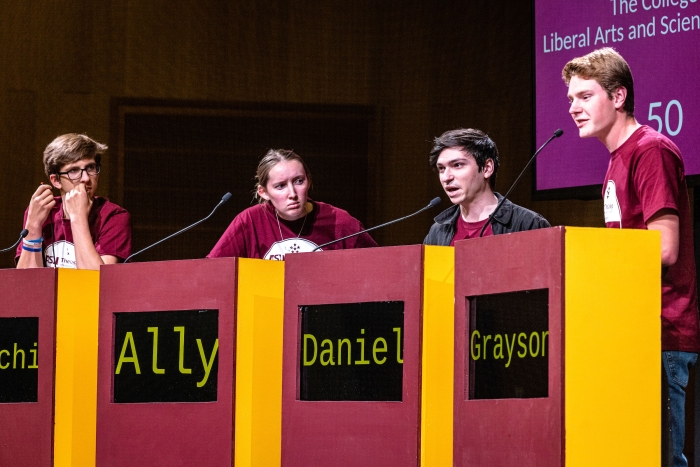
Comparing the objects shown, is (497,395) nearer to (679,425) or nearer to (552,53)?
(679,425)

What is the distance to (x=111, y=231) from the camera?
325 centimetres

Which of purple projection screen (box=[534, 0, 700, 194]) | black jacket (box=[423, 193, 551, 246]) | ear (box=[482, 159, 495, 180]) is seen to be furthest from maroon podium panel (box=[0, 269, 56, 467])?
purple projection screen (box=[534, 0, 700, 194])

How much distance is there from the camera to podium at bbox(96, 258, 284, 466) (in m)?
2.28

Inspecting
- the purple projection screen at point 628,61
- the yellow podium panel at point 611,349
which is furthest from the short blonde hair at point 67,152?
the yellow podium panel at point 611,349

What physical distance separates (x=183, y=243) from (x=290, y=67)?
0.93m

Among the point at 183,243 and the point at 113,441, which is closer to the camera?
the point at 113,441

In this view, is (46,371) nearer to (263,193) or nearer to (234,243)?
(234,243)

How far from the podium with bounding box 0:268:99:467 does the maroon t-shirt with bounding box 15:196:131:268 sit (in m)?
0.62

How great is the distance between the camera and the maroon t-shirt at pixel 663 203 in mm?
2021

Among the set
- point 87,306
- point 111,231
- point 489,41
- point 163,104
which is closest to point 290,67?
point 163,104

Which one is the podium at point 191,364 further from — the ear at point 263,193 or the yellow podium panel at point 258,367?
the ear at point 263,193

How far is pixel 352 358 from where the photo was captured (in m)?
2.15

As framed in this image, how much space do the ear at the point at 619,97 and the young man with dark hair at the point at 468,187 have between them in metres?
0.62

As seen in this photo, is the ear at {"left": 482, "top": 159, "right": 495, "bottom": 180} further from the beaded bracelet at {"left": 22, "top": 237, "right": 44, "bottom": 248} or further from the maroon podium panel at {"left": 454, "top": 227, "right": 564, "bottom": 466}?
the beaded bracelet at {"left": 22, "top": 237, "right": 44, "bottom": 248}
